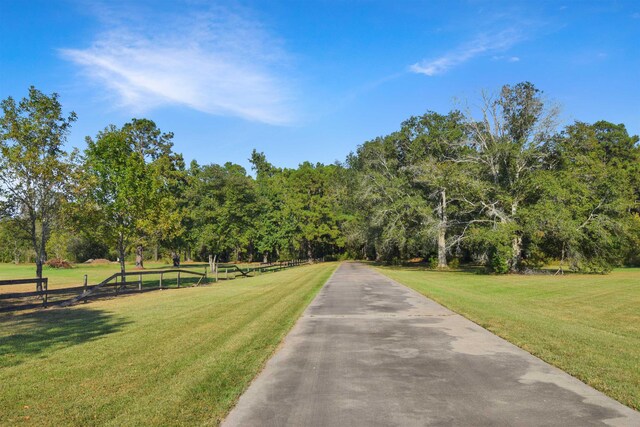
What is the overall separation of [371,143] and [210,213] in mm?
25346

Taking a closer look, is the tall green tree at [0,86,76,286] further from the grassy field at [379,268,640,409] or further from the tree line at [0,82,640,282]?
the grassy field at [379,268,640,409]

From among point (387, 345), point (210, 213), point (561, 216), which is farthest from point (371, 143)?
point (387, 345)

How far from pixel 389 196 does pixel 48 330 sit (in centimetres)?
4068

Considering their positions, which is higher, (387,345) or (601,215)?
(601,215)

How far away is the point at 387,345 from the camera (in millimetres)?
8539

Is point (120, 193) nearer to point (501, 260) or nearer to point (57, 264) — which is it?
point (501, 260)

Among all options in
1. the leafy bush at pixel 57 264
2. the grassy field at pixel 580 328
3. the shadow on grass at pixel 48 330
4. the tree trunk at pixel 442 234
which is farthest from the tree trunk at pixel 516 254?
the leafy bush at pixel 57 264

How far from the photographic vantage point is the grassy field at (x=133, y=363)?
5.12 meters

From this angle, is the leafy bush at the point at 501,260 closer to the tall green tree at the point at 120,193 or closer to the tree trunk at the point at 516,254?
the tree trunk at the point at 516,254

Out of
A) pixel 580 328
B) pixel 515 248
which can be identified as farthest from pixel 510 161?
pixel 580 328

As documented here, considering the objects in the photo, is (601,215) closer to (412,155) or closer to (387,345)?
(412,155)

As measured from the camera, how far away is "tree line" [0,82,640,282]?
67.9ft

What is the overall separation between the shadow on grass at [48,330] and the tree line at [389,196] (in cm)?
748

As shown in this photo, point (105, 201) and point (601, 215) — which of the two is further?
point (601, 215)
